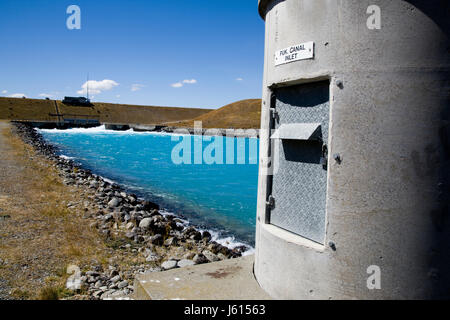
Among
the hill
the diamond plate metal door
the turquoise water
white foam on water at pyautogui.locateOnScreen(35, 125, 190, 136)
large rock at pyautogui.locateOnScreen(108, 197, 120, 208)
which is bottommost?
the turquoise water

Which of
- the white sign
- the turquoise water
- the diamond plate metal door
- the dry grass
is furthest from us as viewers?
the turquoise water

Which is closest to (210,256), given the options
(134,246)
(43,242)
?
(134,246)

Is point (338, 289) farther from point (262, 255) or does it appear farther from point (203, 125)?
point (203, 125)

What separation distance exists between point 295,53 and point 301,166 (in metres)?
1.23

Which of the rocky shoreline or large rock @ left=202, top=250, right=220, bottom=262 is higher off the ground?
the rocky shoreline

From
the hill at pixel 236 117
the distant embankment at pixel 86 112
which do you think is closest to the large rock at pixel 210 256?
the hill at pixel 236 117

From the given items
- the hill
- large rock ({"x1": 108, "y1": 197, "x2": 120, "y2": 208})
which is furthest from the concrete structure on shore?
the hill

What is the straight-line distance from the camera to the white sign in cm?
349

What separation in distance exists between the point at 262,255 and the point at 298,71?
2.23 m

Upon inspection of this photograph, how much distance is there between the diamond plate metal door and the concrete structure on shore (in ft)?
0.06

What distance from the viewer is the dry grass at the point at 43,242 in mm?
5266

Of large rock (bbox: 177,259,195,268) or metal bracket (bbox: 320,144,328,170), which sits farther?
large rock (bbox: 177,259,195,268)

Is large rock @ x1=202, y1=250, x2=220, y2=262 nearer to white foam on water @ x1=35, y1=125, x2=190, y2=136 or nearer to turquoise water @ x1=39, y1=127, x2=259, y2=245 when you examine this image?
turquoise water @ x1=39, y1=127, x2=259, y2=245

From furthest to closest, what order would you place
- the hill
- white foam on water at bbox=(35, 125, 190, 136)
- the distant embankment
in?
the distant embankment, white foam on water at bbox=(35, 125, 190, 136), the hill
